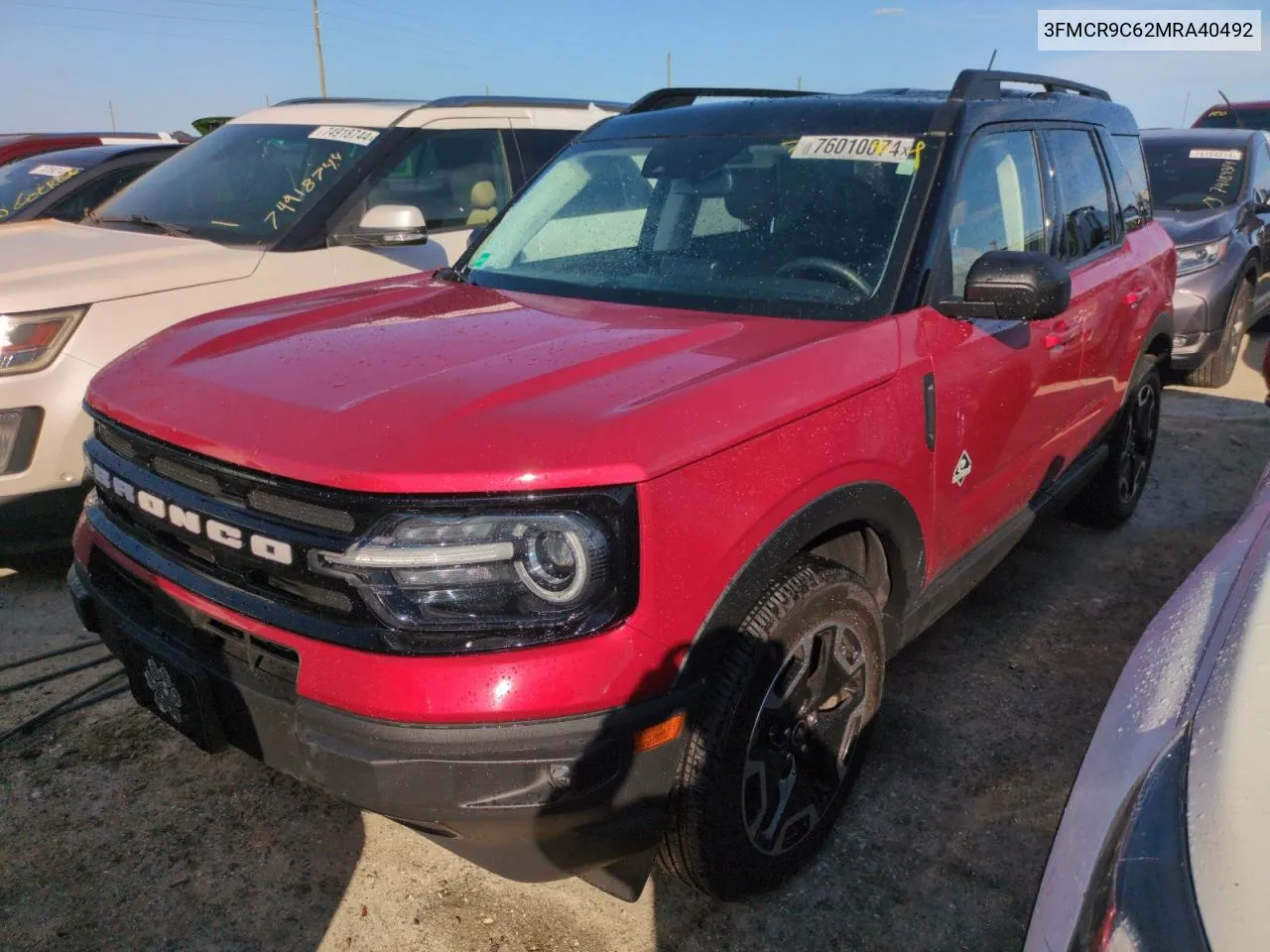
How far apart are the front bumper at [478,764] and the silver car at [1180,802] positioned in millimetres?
735

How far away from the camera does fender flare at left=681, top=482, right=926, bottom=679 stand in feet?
6.53

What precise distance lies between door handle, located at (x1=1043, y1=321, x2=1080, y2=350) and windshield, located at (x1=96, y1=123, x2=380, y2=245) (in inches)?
127

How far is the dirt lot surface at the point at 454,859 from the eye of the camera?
235 cm

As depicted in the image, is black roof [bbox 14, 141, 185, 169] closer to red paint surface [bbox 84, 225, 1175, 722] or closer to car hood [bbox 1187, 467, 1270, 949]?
red paint surface [bbox 84, 225, 1175, 722]

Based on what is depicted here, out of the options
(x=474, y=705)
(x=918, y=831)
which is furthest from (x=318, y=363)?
(x=918, y=831)

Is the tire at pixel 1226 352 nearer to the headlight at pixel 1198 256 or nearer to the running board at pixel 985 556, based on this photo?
the headlight at pixel 1198 256

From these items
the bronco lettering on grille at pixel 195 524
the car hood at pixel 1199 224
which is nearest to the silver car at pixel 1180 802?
the bronco lettering on grille at pixel 195 524

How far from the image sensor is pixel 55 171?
6.91 metres

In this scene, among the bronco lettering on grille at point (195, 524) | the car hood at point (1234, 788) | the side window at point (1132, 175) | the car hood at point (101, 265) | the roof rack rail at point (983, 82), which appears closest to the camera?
the car hood at point (1234, 788)

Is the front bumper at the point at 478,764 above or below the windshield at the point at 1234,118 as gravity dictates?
below

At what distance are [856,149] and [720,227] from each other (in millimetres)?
435

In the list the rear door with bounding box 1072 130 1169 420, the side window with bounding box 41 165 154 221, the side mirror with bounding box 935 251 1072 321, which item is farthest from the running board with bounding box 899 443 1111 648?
the side window with bounding box 41 165 154 221

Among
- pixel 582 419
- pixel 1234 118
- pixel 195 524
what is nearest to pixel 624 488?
pixel 582 419

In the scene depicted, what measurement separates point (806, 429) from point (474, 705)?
0.91 m
